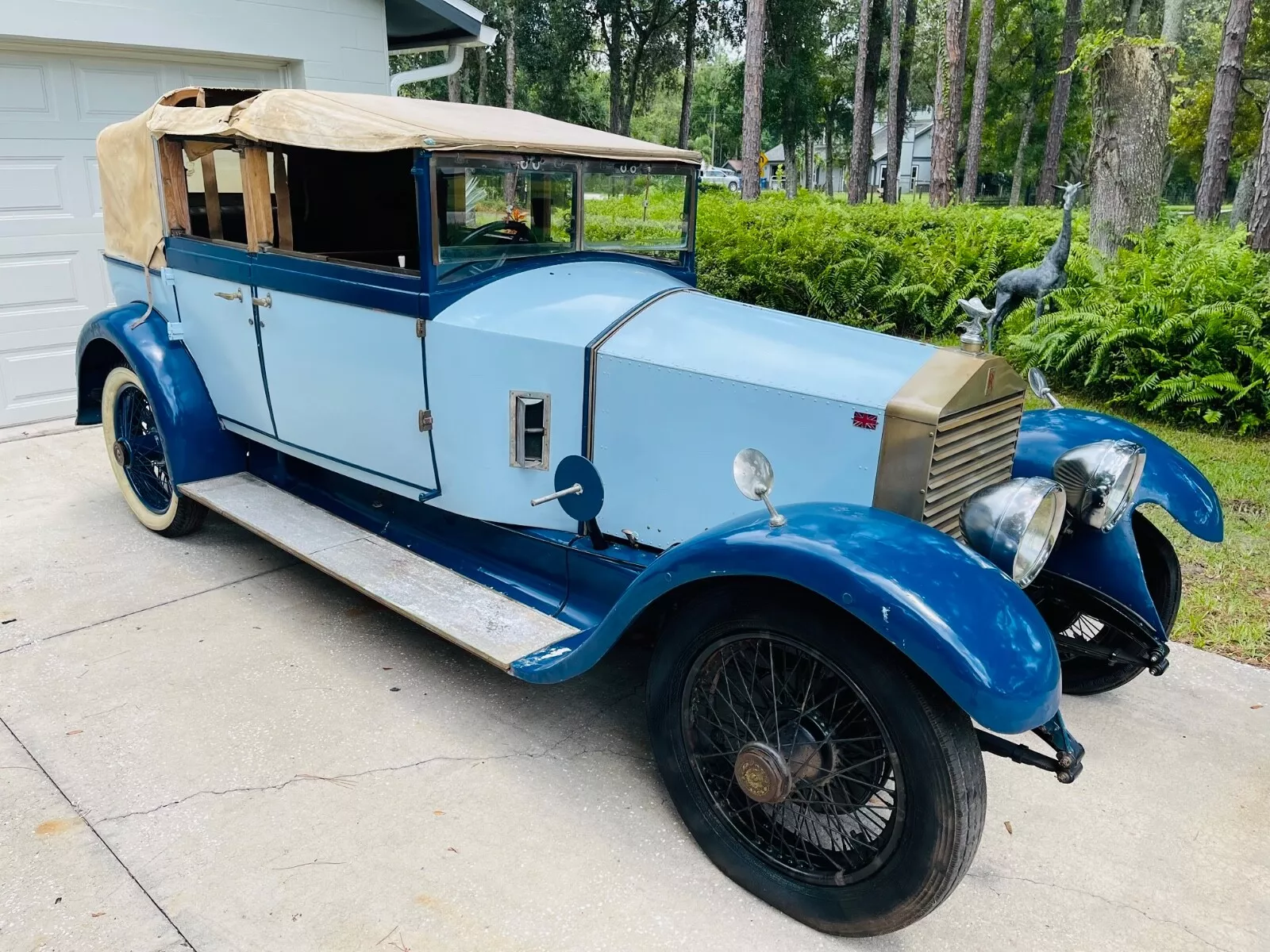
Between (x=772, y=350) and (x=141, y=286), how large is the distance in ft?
11.9

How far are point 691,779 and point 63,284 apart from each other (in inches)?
255

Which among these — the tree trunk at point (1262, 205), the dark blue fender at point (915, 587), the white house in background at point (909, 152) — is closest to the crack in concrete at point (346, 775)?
the dark blue fender at point (915, 587)

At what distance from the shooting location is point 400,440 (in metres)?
3.50

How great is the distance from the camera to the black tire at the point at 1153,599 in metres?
3.29

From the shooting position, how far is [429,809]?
272 cm

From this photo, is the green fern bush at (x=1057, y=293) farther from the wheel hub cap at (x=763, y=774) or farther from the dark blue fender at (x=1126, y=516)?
the wheel hub cap at (x=763, y=774)

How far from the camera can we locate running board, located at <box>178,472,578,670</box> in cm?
295

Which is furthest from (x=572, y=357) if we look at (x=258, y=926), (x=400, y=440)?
(x=258, y=926)

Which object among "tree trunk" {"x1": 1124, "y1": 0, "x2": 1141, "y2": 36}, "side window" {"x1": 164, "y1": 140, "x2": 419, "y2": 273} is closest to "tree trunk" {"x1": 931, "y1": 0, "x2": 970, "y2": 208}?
"tree trunk" {"x1": 1124, "y1": 0, "x2": 1141, "y2": 36}

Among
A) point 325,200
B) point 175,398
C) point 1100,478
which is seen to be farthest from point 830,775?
point 325,200

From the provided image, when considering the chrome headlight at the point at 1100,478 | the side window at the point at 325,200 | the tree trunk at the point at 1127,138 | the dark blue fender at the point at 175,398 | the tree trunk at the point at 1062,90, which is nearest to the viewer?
the chrome headlight at the point at 1100,478

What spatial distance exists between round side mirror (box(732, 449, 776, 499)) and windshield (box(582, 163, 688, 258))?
5.42ft

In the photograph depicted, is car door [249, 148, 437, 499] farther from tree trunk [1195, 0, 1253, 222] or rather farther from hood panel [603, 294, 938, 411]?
tree trunk [1195, 0, 1253, 222]

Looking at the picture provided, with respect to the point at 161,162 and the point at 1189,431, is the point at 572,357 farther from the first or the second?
the point at 1189,431
